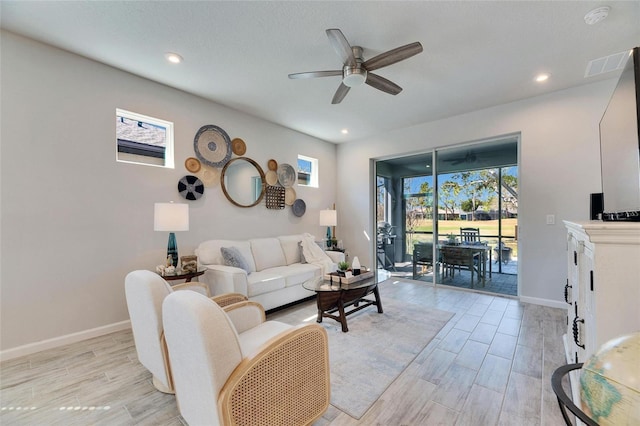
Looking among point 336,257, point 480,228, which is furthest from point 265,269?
point 480,228

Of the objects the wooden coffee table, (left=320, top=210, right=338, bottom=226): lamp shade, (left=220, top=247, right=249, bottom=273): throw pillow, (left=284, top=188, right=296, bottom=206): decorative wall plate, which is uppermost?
(left=284, top=188, right=296, bottom=206): decorative wall plate

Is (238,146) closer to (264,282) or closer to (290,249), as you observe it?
(290,249)

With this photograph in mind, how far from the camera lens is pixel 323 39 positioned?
240 cm

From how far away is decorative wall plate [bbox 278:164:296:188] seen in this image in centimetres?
466

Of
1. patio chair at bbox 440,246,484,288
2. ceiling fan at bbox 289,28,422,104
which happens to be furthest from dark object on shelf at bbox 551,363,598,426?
patio chair at bbox 440,246,484,288

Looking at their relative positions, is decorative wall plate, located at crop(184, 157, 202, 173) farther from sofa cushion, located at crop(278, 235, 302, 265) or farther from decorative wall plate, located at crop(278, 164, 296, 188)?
sofa cushion, located at crop(278, 235, 302, 265)

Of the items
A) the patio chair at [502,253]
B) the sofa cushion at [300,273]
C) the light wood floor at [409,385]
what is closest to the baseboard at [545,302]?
the patio chair at [502,253]

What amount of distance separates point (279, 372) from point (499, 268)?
171 inches

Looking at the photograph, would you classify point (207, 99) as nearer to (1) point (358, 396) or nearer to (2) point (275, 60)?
(2) point (275, 60)

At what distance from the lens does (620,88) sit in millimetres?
1640

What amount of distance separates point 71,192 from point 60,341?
4.80 ft

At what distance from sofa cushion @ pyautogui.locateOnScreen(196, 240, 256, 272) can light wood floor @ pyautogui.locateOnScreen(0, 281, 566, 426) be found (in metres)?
1.09

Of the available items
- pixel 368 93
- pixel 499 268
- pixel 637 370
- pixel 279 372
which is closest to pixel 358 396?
pixel 279 372

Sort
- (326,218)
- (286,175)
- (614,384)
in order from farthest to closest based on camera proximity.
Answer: (326,218) → (286,175) → (614,384)
